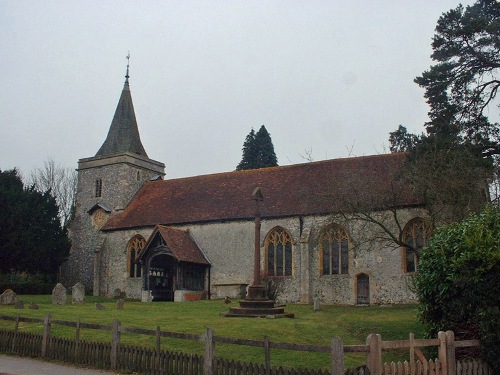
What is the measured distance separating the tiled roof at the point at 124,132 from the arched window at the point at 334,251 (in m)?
18.3

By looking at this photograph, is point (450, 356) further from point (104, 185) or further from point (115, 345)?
point (104, 185)

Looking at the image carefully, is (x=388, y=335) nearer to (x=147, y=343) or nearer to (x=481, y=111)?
(x=147, y=343)

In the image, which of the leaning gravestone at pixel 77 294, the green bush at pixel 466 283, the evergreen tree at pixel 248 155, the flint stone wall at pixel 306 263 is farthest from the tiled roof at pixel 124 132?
the green bush at pixel 466 283

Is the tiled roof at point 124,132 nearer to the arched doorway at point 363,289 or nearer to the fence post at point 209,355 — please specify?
the arched doorway at point 363,289

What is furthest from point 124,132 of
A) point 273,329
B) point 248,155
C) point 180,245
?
point 273,329

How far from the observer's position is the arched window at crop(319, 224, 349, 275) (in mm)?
30875

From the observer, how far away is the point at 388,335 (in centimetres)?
1758

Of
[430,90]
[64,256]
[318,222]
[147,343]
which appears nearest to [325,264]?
[318,222]

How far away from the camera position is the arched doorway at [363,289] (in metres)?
29.9

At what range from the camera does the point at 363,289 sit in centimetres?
3011

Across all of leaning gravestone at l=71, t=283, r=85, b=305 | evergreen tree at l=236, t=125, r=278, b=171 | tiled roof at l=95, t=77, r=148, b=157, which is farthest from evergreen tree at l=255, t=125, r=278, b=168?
leaning gravestone at l=71, t=283, r=85, b=305

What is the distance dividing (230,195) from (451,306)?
23.8 meters

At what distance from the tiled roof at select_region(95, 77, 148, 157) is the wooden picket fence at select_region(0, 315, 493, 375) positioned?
95.7ft

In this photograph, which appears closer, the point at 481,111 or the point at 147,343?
the point at 147,343
